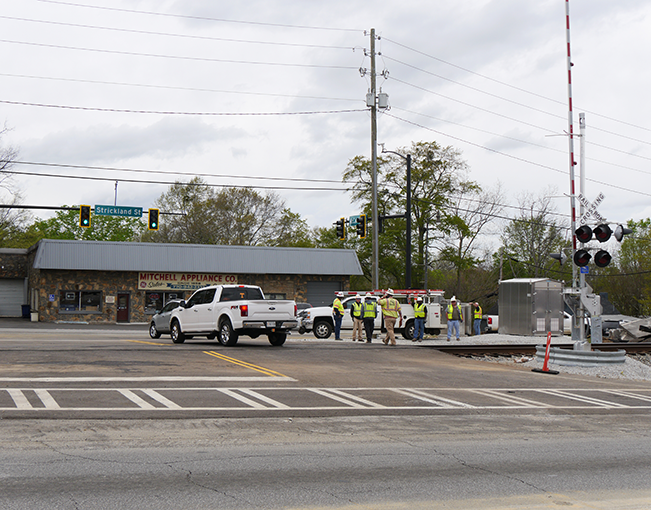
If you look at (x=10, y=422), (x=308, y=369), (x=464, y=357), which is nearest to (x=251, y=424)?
(x=10, y=422)

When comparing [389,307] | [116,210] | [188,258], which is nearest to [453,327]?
[389,307]

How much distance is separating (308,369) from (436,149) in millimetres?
43009

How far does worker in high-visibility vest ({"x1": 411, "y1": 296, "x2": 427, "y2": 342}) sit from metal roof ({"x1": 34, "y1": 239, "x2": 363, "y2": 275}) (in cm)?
2086

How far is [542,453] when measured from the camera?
25.5 ft

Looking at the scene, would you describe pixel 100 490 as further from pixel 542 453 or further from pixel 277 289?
pixel 277 289

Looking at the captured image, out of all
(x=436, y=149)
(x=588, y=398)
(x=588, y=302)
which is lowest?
(x=588, y=398)

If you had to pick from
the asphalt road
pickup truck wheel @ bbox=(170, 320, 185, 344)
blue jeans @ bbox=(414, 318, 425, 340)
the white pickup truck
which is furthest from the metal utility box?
pickup truck wheel @ bbox=(170, 320, 185, 344)

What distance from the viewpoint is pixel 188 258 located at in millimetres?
45812

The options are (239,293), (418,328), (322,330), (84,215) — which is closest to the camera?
(239,293)

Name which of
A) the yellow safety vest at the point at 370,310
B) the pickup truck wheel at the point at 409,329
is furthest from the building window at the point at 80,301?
the yellow safety vest at the point at 370,310

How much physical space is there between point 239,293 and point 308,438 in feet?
41.6

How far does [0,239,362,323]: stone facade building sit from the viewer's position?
141 feet

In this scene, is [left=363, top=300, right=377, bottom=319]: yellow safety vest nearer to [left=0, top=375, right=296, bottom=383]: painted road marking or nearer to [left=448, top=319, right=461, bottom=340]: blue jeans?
[left=448, top=319, right=461, bottom=340]: blue jeans

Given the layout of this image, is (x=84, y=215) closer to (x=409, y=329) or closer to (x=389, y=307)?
(x=389, y=307)
